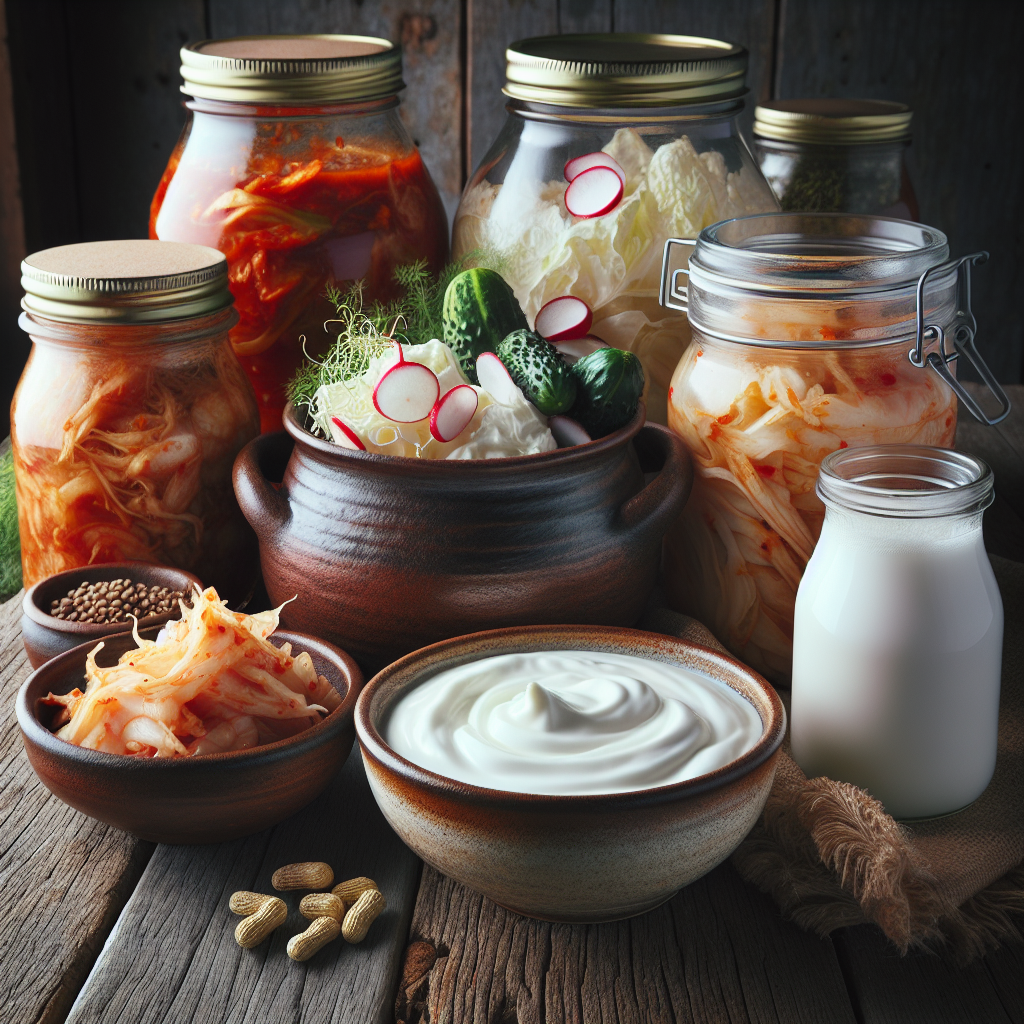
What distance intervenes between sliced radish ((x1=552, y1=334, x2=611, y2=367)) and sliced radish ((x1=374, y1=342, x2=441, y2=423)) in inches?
8.5

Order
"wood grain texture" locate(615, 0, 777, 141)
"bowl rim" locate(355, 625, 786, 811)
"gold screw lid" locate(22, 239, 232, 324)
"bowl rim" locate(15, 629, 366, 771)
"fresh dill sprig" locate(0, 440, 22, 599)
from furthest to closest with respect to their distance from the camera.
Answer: "wood grain texture" locate(615, 0, 777, 141) → "fresh dill sprig" locate(0, 440, 22, 599) → "gold screw lid" locate(22, 239, 232, 324) → "bowl rim" locate(15, 629, 366, 771) → "bowl rim" locate(355, 625, 786, 811)

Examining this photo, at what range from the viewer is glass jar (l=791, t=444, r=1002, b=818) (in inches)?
35.0

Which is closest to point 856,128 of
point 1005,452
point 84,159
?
point 1005,452

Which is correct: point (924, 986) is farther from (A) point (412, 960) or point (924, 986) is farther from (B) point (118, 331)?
(B) point (118, 331)

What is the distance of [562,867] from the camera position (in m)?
0.75

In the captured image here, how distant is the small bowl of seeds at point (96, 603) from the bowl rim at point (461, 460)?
17cm

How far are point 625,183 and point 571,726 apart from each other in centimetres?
70

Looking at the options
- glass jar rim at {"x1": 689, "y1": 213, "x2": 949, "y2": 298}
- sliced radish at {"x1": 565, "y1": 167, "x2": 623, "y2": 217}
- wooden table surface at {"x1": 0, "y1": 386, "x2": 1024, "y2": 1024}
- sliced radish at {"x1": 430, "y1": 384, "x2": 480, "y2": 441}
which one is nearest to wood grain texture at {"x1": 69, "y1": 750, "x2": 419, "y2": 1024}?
wooden table surface at {"x1": 0, "y1": 386, "x2": 1024, "y2": 1024}

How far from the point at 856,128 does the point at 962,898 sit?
0.99 m

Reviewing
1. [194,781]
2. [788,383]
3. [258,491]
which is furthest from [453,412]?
[194,781]

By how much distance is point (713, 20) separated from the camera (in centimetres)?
215

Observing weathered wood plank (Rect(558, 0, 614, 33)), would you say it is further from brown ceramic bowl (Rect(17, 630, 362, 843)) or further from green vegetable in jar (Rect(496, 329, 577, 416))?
brown ceramic bowl (Rect(17, 630, 362, 843))

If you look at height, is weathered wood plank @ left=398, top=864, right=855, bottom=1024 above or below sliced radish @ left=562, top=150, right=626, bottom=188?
below

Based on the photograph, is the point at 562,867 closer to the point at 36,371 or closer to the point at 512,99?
the point at 36,371
